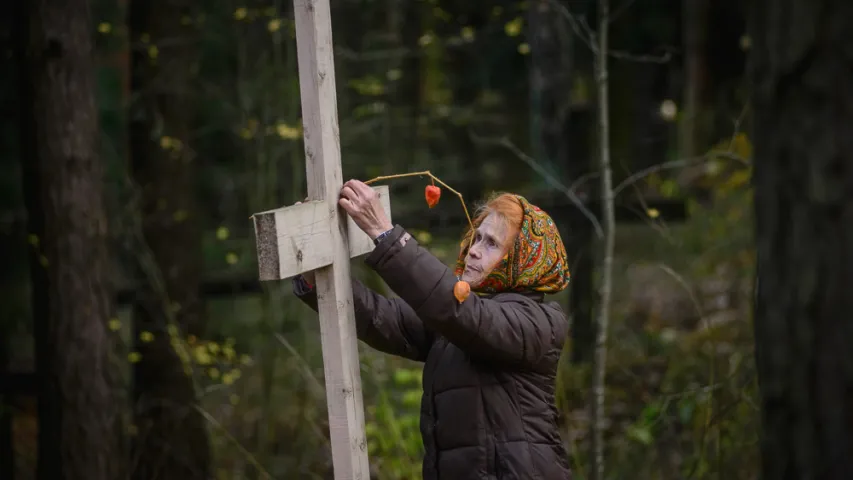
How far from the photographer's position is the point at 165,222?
232 inches

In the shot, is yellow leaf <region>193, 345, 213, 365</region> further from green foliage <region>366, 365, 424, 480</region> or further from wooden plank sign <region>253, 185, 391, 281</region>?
wooden plank sign <region>253, 185, 391, 281</region>

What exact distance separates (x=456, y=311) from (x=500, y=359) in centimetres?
29

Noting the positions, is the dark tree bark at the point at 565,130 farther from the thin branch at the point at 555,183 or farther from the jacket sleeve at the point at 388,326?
the jacket sleeve at the point at 388,326

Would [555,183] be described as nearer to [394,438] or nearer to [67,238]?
[394,438]

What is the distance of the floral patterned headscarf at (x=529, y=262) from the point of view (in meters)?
2.95

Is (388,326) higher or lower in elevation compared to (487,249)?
lower

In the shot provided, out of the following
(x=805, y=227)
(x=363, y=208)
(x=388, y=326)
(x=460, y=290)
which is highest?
(x=363, y=208)

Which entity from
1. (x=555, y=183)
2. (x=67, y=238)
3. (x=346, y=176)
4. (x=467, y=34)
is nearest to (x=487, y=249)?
(x=555, y=183)

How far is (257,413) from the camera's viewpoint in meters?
6.38

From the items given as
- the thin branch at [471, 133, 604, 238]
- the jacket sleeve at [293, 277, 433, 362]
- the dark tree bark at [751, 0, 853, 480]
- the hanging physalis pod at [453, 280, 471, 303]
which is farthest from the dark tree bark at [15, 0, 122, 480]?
the dark tree bark at [751, 0, 853, 480]

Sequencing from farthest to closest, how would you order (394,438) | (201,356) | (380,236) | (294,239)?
(201,356) < (394,438) < (380,236) < (294,239)

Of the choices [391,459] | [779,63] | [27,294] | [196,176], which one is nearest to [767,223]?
[779,63]

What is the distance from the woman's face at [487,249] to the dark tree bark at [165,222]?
3192mm

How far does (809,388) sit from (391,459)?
3602mm
